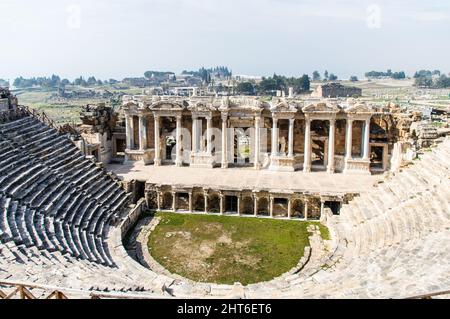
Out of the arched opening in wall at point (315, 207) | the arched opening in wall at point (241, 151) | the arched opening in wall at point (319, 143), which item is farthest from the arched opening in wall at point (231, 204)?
the arched opening in wall at point (319, 143)

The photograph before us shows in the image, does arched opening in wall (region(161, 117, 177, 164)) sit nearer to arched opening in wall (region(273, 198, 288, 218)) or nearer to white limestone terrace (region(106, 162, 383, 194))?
white limestone terrace (region(106, 162, 383, 194))

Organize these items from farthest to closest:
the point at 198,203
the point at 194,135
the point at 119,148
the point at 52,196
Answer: the point at 119,148
the point at 194,135
the point at 198,203
the point at 52,196

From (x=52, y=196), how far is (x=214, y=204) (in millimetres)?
9737

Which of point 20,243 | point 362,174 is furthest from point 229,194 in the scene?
point 20,243

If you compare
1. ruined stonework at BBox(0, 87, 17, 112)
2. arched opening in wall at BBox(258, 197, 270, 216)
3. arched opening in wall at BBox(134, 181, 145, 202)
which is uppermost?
ruined stonework at BBox(0, 87, 17, 112)

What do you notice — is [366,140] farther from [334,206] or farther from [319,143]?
[334,206]

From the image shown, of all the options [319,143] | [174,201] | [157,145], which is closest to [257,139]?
[319,143]

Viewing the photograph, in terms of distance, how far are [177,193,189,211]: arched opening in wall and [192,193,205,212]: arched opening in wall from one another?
0.51 m

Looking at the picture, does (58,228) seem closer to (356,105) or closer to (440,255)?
(440,255)

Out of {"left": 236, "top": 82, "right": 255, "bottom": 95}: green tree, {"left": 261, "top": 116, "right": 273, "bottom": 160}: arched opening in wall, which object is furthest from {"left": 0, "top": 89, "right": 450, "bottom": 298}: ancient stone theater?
{"left": 236, "top": 82, "right": 255, "bottom": 95}: green tree

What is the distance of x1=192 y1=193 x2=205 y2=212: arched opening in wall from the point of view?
86.5ft

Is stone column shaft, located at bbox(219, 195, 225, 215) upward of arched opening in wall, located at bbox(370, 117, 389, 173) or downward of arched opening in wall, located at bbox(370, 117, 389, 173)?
downward

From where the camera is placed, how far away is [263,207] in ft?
86.1
